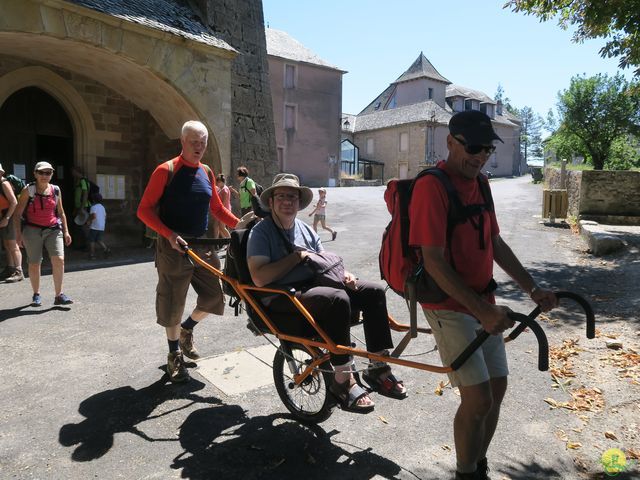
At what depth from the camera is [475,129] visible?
2.47 m

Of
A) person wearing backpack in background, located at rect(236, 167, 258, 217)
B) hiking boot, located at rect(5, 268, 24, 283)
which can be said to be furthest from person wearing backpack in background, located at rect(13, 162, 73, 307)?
person wearing backpack in background, located at rect(236, 167, 258, 217)

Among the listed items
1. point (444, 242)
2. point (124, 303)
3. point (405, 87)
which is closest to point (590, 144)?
point (405, 87)

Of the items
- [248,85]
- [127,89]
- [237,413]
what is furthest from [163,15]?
[237,413]

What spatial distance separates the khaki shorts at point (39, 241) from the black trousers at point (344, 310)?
169 inches

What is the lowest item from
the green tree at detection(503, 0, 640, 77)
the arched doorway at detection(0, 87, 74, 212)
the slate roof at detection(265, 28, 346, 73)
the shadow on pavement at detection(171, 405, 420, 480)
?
the shadow on pavement at detection(171, 405, 420, 480)

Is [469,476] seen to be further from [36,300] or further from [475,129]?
[36,300]

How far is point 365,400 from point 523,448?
42.7 inches

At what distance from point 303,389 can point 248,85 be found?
10343 millimetres

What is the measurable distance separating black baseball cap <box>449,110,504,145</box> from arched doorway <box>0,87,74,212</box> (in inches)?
433

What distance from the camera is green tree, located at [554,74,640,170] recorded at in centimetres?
2859

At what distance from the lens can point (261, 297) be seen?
3.41m

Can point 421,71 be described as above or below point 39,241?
above

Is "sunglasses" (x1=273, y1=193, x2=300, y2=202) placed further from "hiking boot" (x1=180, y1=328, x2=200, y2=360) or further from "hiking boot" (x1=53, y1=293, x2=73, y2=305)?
"hiking boot" (x1=53, y1=293, x2=73, y2=305)

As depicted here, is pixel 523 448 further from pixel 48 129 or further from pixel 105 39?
pixel 48 129
